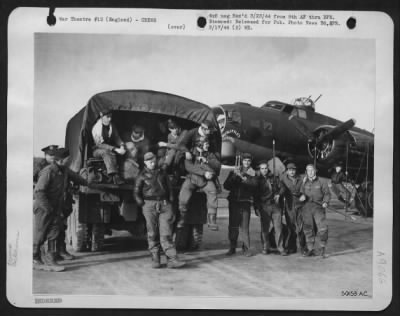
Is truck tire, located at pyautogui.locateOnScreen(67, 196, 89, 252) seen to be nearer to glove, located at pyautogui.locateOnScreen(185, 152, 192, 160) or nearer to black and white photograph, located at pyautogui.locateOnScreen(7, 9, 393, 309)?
black and white photograph, located at pyautogui.locateOnScreen(7, 9, 393, 309)

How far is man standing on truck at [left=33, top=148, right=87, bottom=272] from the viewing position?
3.79 m

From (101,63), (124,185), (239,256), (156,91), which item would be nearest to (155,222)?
(124,185)

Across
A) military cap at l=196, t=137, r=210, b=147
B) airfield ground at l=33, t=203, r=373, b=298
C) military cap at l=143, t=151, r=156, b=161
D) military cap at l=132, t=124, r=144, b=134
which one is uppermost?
military cap at l=132, t=124, r=144, b=134

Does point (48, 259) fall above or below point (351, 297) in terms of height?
above

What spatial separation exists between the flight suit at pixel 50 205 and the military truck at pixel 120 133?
10 cm

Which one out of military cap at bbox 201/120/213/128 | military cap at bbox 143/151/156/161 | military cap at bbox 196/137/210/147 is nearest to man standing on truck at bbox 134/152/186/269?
military cap at bbox 143/151/156/161

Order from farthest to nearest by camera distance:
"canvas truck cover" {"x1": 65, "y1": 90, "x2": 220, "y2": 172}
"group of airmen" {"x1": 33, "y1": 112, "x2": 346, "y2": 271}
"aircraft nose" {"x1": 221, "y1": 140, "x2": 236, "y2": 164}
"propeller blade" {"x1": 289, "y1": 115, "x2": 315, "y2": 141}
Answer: "propeller blade" {"x1": 289, "y1": 115, "x2": 315, "y2": 141}, "aircraft nose" {"x1": 221, "y1": 140, "x2": 236, "y2": 164}, "group of airmen" {"x1": 33, "y1": 112, "x2": 346, "y2": 271}, "canvas truck cover" {"x1": 65, "y1": 90, "x2": 220, "y2": 172}

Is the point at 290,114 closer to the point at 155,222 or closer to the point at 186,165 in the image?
the point at 186,165

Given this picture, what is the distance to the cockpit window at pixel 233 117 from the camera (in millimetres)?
4011

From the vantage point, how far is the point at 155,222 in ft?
12.4

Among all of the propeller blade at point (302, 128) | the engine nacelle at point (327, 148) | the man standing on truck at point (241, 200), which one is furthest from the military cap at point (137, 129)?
the engine nacelle at point (327, 148)

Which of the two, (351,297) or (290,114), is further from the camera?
(290,114)

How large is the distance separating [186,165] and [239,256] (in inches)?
34.0

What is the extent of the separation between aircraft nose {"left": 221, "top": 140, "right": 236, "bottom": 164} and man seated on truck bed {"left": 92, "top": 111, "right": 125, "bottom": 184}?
80 cm
